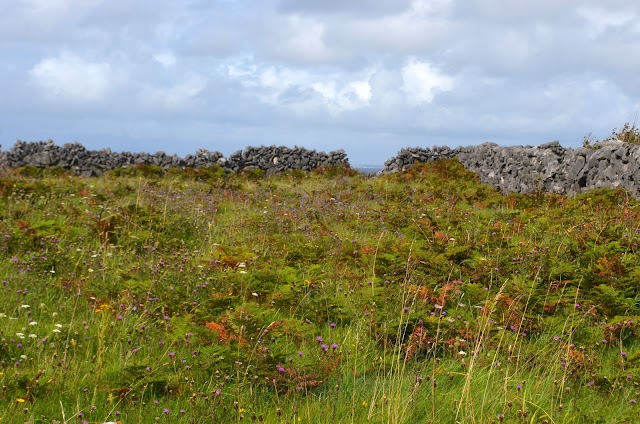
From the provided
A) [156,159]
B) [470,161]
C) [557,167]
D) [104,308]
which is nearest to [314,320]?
[104,308]

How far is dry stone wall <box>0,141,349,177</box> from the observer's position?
2261 centimetres

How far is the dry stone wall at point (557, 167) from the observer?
13.9 metres

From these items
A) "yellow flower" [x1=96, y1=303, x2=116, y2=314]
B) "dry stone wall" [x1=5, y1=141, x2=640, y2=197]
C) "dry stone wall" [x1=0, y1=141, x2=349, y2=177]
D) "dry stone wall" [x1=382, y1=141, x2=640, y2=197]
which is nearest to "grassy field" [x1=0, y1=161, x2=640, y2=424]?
"yellow flower" [x1=96, y1=303, x2=116, y2=314]

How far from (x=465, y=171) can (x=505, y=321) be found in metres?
15.1

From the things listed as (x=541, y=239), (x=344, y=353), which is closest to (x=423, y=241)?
(x=541, y=239)

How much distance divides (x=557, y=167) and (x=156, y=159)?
14.9 metres

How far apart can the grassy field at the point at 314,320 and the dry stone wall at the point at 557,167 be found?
4.04m

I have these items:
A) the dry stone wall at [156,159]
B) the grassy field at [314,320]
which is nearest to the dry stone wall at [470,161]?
the dry stone wall at [156,159]

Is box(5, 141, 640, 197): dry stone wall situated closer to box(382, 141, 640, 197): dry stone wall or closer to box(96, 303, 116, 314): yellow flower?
box(382, 141, 640, 197): dry stone wall

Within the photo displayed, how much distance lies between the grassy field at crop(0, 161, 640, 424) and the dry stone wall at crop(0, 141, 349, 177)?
42.2 ft

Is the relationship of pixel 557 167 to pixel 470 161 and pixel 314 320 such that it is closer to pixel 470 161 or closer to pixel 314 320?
pixel 470 161

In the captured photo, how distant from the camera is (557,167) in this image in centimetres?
1566

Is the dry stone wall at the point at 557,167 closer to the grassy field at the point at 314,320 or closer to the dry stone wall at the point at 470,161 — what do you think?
the dry stone wall at the point at 470,161

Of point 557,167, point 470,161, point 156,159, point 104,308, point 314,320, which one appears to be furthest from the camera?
point 156,159
